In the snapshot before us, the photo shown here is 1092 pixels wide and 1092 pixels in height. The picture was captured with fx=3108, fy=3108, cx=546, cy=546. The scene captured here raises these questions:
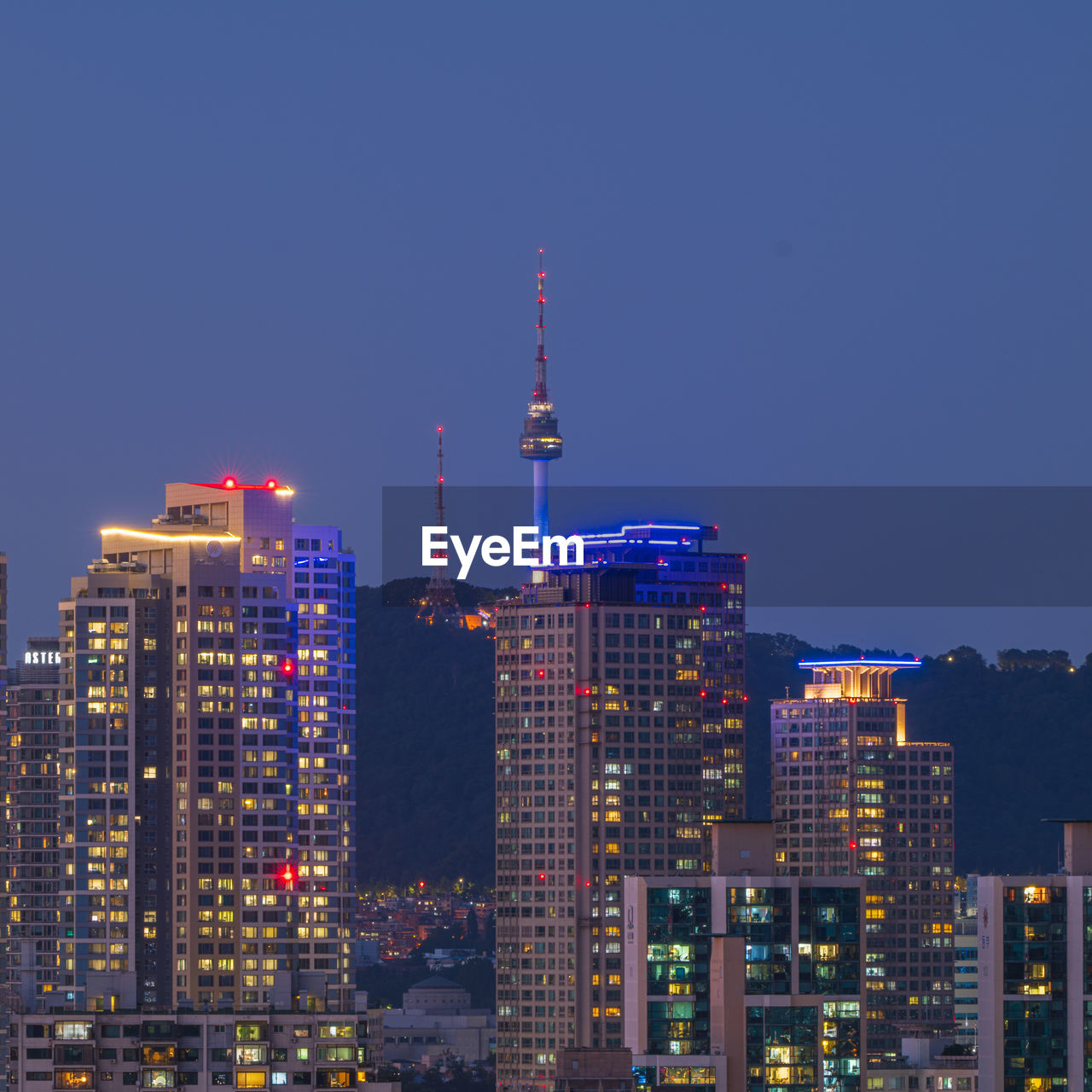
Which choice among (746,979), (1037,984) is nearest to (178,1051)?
(746,979)

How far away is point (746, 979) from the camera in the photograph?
166625 millimetres

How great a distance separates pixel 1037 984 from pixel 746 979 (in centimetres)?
1548

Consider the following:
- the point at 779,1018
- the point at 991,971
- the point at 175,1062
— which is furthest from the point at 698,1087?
the point at 175,1062

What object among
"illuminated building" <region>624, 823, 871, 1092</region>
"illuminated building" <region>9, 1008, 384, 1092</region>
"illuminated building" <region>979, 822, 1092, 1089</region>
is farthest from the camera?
"illuminated building" <region>624, 823, 871, 1092</region>

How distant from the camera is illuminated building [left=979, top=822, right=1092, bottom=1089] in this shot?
532 feet

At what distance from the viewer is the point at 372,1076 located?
167m

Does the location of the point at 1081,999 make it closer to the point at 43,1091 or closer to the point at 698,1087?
the point at 698,1087

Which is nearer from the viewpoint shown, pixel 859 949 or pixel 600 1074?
pixel 600 1074

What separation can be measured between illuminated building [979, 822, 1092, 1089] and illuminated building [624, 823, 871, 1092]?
920cm

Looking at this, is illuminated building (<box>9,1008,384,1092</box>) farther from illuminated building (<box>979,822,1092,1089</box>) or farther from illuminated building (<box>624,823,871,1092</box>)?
illuminated building (<box>979,822,1092,1089</box>)

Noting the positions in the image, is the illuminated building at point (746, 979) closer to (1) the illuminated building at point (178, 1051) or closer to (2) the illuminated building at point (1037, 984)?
(2) the illuminated building at point (1037, 984)

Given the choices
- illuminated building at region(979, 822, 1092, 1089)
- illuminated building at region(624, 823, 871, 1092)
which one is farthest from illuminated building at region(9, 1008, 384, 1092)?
illuminated building at region(979, 822, 1092, 1089)

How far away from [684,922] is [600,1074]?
1342 centimetres

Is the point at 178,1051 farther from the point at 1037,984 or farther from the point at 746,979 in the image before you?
the point at 1037,984
